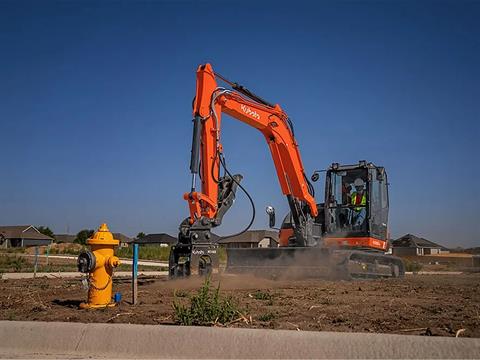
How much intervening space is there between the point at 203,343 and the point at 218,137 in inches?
324

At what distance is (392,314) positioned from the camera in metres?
6.42

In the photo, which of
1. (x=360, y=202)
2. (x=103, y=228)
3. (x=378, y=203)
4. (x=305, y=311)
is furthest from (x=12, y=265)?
(x=305, y=311)

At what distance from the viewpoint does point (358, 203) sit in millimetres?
15812

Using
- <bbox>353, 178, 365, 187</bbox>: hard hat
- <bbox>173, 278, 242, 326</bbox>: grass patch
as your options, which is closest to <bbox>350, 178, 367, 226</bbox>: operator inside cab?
<bbox>353, 178, 365, 187</bbox>: hard hat

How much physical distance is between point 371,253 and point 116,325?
11.4 meters

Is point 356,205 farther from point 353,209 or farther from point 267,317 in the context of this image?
point 267,317

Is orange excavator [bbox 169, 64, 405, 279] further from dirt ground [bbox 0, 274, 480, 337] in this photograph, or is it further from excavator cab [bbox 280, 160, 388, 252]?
dirt ground [bbox 0, 274, 480, 337]

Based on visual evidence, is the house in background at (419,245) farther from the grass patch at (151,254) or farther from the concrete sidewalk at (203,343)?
the concrete sidewalk at (203,343)

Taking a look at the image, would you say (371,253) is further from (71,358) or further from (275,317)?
(71,358)

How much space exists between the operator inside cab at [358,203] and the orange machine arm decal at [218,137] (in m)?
1.25

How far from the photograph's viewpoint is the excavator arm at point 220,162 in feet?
37.8

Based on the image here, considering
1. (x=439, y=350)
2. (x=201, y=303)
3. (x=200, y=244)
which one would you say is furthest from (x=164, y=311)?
(x=200, y=244)

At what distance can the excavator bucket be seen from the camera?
13.9 metres

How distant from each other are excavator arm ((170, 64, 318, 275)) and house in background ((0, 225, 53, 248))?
8387cm
